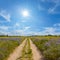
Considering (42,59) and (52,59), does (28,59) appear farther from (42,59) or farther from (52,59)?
(52,59)

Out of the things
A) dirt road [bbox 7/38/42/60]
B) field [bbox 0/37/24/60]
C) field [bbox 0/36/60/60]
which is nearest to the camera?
field [bbox 0/36/60/60]

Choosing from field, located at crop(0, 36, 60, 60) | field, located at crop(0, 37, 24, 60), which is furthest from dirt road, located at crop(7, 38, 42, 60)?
field, located at crop(0, 37, 24, 60)

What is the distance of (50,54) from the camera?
14953mm

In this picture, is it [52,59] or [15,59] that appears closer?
[52,59]

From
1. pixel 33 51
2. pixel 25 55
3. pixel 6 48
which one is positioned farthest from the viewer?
pixel 6 48

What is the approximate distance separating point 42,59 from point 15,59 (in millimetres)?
2466

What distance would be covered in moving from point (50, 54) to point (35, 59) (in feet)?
4.78

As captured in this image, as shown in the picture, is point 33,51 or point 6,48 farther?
point 6,48

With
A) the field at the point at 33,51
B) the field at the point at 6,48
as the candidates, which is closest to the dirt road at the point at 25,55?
the field at the point at 33,51

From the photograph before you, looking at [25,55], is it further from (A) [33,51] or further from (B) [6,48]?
(B) [6,48]

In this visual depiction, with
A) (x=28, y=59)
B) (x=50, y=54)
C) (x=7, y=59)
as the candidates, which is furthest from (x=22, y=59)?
(x=50, y=54)

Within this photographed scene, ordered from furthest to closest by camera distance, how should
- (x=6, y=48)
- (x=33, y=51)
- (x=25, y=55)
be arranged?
(x=6, y=48) < (x=33, y=51) < (x=25, y=55)

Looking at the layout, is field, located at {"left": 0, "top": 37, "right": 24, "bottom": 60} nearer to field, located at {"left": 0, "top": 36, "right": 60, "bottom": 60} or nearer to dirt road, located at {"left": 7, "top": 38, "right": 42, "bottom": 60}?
field, located at {"left": 0, "top": 36, "right": 60, "bottom": 60}

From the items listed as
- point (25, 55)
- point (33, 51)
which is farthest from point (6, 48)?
point (25, 55)
